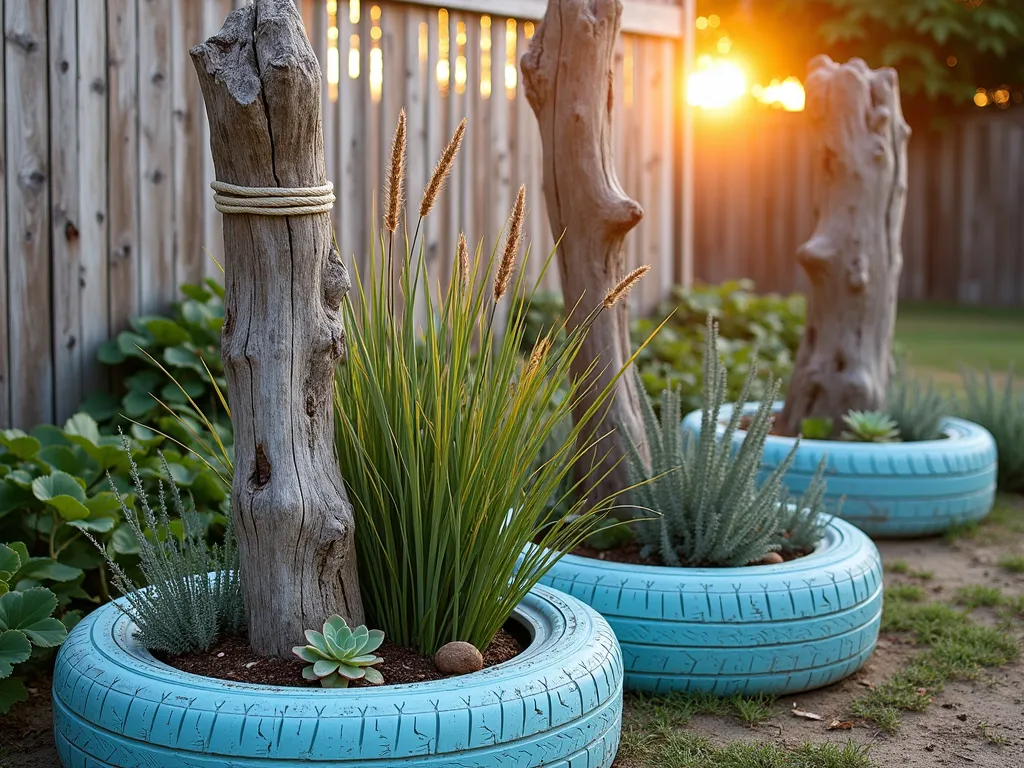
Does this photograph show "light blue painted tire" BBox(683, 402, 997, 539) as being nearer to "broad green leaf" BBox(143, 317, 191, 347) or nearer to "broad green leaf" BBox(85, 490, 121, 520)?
"broad green leaf" BBox(143, 317, 191, 347)

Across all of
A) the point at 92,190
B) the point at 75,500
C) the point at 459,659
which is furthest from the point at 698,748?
the point at 92,190

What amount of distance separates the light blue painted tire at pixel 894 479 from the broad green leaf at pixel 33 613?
250 cm

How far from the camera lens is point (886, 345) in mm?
4852

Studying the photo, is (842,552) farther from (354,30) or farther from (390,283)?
(354,30)

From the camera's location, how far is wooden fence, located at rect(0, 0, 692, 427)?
3879 mm

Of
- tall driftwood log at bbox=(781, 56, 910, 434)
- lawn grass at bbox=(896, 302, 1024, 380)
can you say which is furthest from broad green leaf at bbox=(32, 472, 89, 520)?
lawn grass at bbox=(896, 302, 1024, 380)

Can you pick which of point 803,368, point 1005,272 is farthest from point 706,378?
point 1005,272

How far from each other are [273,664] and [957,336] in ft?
29.5

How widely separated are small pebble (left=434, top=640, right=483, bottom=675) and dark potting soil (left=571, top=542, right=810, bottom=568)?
0.87 m

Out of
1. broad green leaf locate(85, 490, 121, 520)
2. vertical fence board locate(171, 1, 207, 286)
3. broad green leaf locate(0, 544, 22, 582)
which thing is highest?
vertical fence board locate(171, 1, 207, 286)

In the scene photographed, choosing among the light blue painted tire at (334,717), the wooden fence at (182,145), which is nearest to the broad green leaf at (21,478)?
the wooden fence at (182,145)

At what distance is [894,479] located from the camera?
4.06 metres

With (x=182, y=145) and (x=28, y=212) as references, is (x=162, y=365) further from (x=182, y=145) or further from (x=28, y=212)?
(x=182, y=145)

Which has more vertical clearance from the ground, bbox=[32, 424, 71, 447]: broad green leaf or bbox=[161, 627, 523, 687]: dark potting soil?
bbox=[32, 424, 71, 447]: broad green leaf
